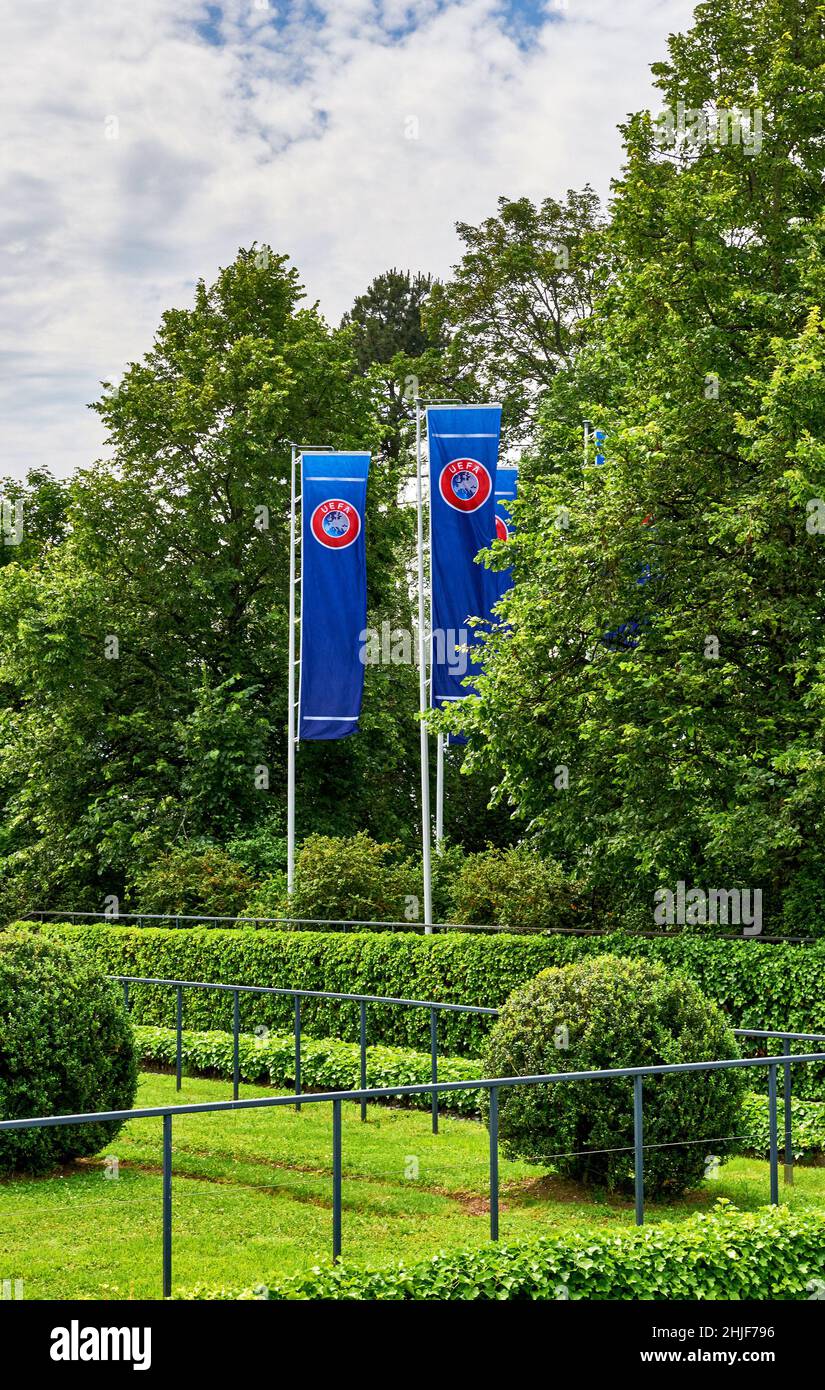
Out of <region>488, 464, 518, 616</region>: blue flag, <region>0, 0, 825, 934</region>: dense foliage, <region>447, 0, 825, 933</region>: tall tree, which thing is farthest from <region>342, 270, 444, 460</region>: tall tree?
<region>447, 0, 825, 933</region>: tall tree

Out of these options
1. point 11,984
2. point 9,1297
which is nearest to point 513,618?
point 11,984

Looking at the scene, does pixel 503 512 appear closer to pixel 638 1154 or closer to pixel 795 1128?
pixel 795 1128

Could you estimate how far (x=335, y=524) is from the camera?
24766 mm

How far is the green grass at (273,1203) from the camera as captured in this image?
877cm

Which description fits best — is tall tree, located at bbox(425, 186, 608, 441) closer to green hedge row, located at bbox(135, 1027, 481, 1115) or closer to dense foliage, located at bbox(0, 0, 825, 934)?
dense foliage, located at bbox(0, 0, 825, 934)

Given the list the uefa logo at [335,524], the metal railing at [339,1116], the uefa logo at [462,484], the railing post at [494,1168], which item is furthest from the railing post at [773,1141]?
the uefa logo at [335,524]

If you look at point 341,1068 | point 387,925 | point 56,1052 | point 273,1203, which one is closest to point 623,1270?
point 273,1203

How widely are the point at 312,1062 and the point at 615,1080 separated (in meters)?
6.87

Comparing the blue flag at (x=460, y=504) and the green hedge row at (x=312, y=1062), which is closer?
the green hedge row at (x=312, y=1062)

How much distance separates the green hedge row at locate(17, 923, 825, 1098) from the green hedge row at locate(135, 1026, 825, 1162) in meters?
0.90

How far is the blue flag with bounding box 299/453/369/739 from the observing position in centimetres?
2444

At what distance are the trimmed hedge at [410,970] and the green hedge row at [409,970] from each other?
2cm

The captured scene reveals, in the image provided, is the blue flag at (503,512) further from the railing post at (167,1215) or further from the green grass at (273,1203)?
the railing post at (167,1215)

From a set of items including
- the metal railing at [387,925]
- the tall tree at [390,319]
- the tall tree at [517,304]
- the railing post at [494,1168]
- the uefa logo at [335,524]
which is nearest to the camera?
the railing post at [494,1168]
